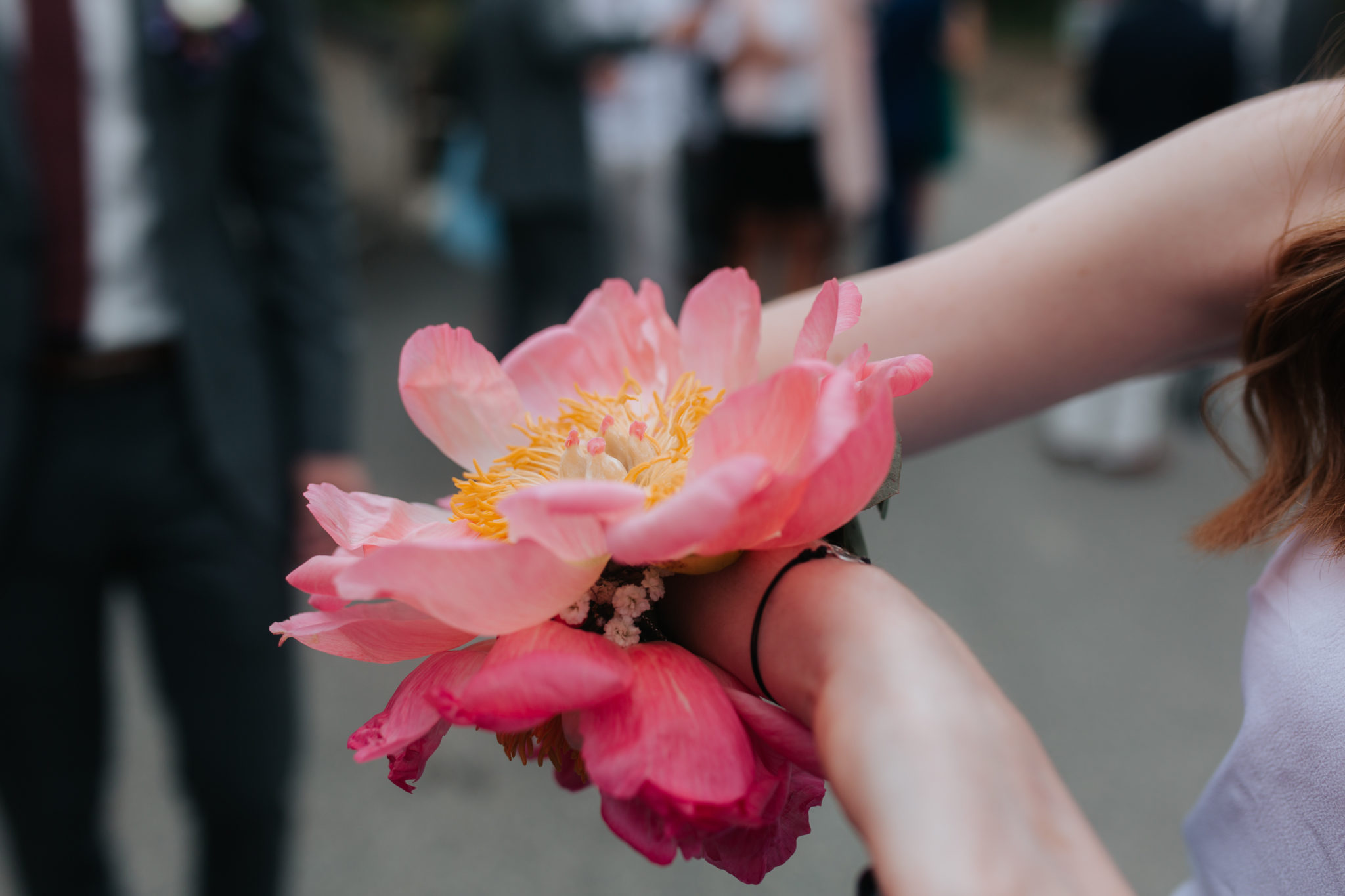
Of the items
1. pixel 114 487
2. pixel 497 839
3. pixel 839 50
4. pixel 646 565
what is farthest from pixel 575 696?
pixel 839 50

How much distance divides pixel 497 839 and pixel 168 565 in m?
1.14

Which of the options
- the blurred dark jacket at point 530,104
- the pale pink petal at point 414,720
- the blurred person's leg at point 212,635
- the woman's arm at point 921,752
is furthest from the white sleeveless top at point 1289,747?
the blurred dark jacket at point 530,104

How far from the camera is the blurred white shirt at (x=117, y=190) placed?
57.1 inches

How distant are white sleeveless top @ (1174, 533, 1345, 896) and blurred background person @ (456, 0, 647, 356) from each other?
3341 mm

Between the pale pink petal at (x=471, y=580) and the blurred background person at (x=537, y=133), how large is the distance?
135 inches

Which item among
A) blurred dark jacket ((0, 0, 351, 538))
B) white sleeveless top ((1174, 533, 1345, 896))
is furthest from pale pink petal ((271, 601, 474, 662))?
blurred dark jacket ((0, 0, 351, 538))

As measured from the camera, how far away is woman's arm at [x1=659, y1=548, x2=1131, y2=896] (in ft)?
1.29

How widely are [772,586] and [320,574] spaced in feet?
0.77

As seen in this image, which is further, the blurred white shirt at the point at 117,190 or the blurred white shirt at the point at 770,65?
the blurred white shirt at the point at 770,65

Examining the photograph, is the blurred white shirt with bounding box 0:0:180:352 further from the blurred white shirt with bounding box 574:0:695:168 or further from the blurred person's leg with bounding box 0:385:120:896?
the blurred white shirt with bounding box 574:0:695:168

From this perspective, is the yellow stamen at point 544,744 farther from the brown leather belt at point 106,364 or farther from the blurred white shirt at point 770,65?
the blurred white shirt at point 770,65

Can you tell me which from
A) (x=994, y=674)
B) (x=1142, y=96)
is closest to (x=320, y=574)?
(x=994, y=674)

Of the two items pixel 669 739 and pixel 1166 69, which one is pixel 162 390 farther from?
pixel 1166 69

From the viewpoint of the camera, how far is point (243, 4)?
158 cm
